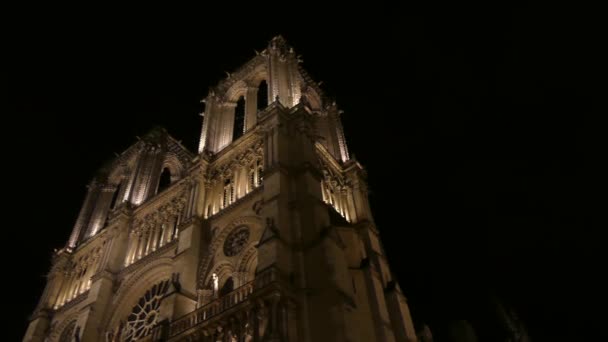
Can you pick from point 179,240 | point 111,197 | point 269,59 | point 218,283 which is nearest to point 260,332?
point 218,283

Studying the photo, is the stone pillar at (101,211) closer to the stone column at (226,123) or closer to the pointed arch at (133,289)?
the pointed arch at (133,289)

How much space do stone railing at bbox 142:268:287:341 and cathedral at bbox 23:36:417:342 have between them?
0.15ft

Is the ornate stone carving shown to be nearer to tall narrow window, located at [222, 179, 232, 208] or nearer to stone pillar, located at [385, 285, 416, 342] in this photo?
tall narrow window, located at [222, 179, 232, 208]

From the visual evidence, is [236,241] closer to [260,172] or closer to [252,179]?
[252,179]

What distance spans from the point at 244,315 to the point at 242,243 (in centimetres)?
518

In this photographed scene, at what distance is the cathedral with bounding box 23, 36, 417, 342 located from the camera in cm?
1788

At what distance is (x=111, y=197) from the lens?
36.7 metres

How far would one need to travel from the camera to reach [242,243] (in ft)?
72.7

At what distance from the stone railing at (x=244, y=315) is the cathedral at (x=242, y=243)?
4cm

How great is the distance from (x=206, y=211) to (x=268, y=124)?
208 inches

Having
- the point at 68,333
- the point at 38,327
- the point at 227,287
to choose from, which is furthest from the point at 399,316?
the point at 38,327

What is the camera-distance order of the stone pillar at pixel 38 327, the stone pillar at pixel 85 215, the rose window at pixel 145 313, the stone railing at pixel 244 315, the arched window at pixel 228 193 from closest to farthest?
the stone railing at pixel 244 315 → the rose window at pixel 145 313 → the arched window at pixel 228 193 → the stone pillar at pixel 38 327 → the stone pillar at pixel 85 215

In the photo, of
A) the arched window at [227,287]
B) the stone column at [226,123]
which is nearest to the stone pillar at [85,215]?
the stone column at [226,123]

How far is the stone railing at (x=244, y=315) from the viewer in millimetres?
16609
